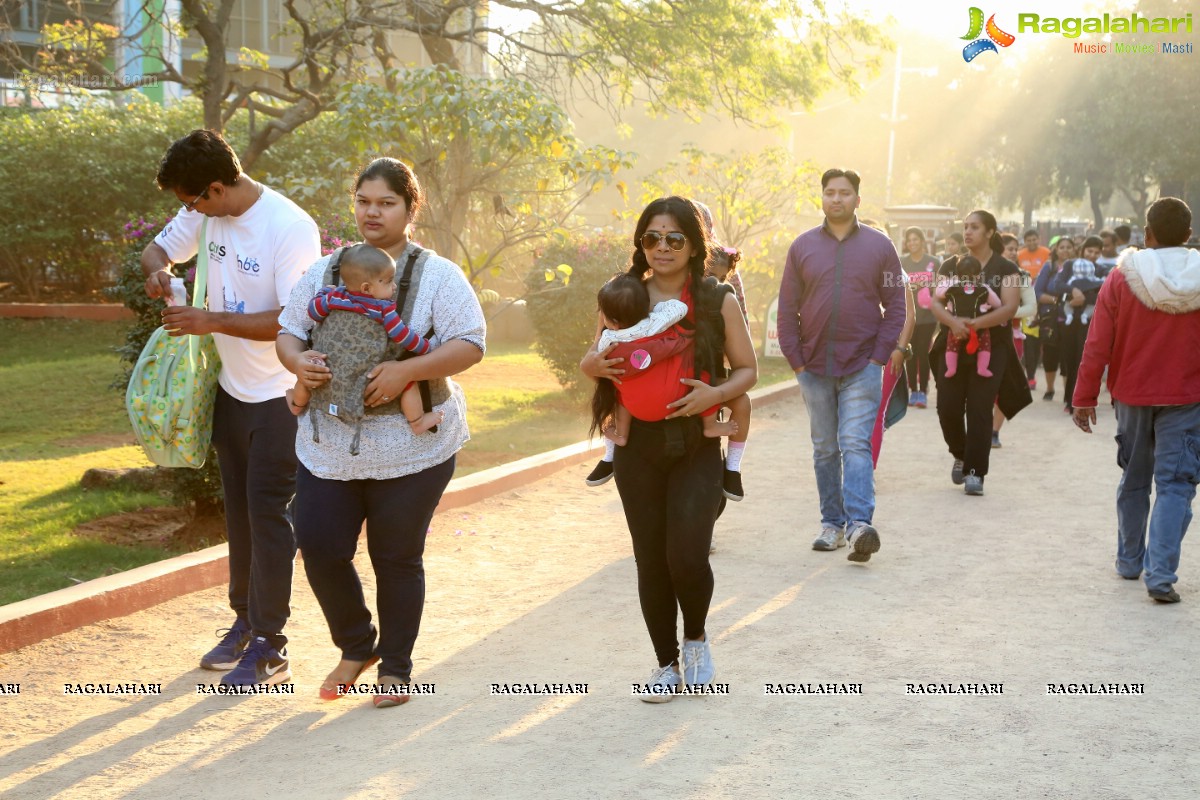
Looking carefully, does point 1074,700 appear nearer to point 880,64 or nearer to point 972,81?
point 880,64

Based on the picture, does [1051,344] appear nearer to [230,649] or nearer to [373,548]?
[230,649]

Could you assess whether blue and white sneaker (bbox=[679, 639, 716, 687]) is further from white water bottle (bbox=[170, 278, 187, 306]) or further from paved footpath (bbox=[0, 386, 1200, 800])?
white water bottle (bbox=[170, 278, 187, 306])

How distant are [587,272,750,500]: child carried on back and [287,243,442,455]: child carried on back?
0.69m

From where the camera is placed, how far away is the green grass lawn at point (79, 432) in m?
6.86

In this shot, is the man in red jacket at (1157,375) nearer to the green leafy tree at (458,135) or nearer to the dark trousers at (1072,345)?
the green leafy tree at (458,135)

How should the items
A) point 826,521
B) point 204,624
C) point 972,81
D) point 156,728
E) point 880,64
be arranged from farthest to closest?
point 972,81 → point 880,64 → point 826,521 → point 204,624 → point 156,728

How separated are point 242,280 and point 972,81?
51.0 metres

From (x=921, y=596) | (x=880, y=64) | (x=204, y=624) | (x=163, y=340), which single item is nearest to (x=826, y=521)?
(x=921, y=596)

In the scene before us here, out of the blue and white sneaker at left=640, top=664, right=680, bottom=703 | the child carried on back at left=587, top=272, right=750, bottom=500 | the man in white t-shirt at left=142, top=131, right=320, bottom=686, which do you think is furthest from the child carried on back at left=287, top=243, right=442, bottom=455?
the blue and white sneaker at left=640, top=664, right=680, bottom=703

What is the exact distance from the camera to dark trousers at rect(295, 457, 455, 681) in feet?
14.4

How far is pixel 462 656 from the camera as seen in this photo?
17.3ft

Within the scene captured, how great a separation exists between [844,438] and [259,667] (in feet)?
11.4

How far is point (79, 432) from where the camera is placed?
1084 centimetres

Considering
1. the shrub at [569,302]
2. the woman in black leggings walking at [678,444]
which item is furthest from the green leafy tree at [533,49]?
the woman in black leggings walking at [678,444]
